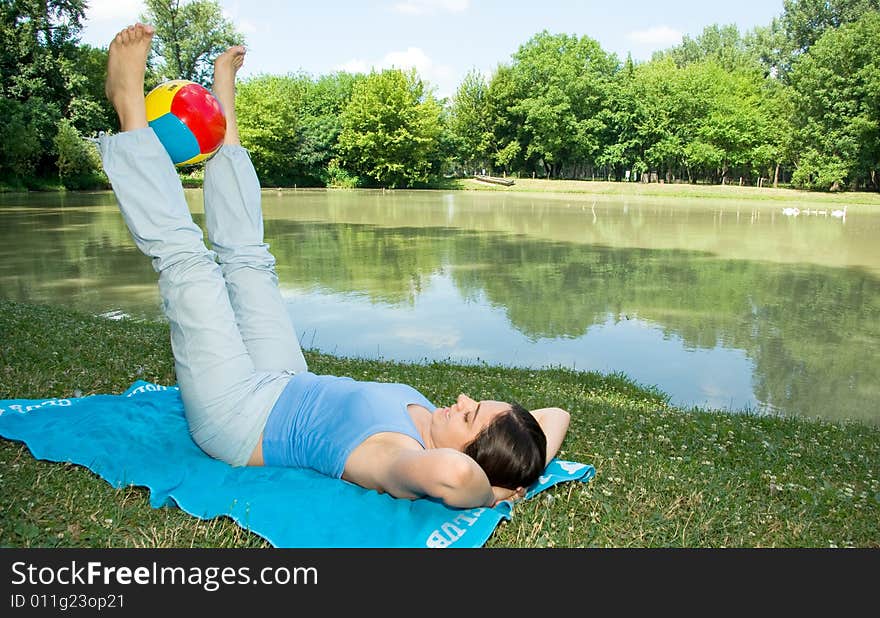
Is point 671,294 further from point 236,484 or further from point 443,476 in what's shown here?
point 443,476

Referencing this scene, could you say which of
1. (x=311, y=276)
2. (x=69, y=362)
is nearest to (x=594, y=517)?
(x=69, y=362)

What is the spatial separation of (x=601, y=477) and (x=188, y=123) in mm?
3485

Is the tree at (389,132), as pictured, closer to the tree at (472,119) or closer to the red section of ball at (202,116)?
the tree at (472,119)

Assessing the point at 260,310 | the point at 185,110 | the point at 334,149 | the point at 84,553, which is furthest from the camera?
the point at 334,149

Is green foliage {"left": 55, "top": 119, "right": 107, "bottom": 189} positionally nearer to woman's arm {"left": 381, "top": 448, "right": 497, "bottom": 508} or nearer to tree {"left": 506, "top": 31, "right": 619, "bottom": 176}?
tree {"left": 506, "top": 31, "right": 619, "bottom": 176}

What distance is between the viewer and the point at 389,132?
64625 mm

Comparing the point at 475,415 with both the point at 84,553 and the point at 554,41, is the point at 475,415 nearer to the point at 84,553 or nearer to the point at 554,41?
the point at 84,553

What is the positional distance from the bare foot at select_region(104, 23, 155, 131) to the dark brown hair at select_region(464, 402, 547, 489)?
2613 mm

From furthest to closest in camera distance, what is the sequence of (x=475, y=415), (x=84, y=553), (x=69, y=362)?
(x=69, y=362), (x=475, y=415), (x=84, y=553)

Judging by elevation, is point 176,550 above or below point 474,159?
below

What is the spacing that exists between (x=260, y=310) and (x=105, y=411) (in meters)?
1.19

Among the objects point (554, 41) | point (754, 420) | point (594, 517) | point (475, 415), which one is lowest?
point (754, 420)

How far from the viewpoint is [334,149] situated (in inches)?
2613

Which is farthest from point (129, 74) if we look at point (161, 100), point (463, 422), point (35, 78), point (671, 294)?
point (35, 78)
